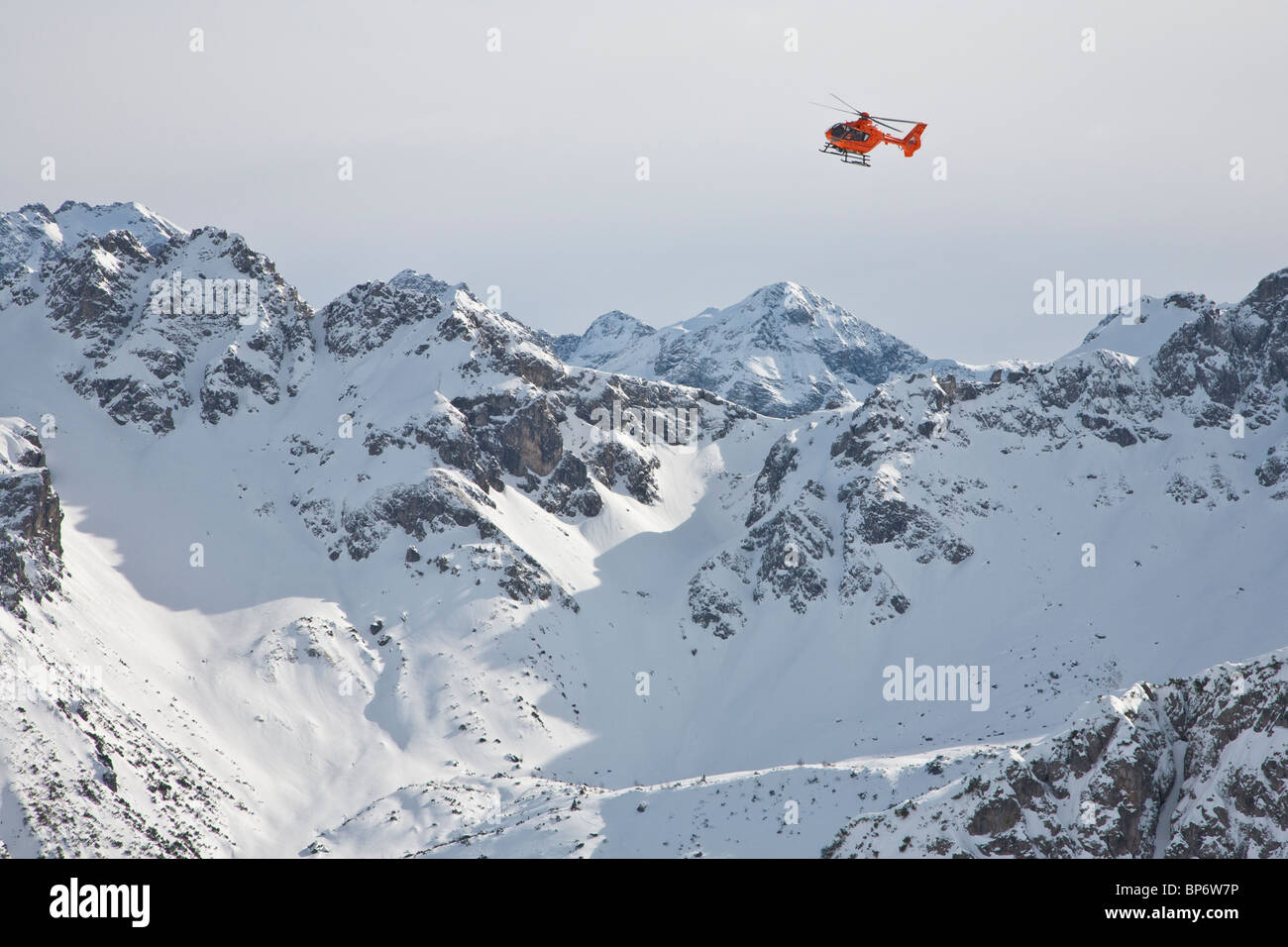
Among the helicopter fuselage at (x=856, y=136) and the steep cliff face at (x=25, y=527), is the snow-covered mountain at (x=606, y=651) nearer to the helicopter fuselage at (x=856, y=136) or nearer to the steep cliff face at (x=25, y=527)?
the steep cliff face at (x=25, y=527)

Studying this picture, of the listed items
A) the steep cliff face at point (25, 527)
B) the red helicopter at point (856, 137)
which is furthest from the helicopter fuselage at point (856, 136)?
the steep cliff face at point (25, 527)

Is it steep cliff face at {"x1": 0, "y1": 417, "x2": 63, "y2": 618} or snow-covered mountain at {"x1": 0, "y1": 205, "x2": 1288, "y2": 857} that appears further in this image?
steep cliff face at {"x1": 0, "y1": 417, "x2": 63, "y2": 618}

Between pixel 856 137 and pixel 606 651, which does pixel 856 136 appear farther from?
pixel 606 651

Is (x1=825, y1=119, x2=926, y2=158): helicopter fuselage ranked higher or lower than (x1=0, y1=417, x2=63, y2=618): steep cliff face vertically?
higher

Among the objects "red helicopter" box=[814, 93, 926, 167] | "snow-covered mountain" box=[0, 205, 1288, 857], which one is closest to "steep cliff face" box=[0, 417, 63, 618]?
"snow-covered mountain" box=[0, 205, 1288, 857]

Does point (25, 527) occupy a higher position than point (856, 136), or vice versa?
point (856, 136)

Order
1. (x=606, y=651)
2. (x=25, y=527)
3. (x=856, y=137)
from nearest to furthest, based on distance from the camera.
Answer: (x=856, y=137), (x=25, y=527), (x=606, y=651)

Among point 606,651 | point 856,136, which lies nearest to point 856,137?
point 856,136

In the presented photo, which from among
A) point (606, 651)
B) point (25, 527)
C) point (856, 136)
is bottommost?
point (606, 651)

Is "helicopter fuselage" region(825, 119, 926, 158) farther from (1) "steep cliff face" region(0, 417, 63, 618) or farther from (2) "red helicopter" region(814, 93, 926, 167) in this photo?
(1) "steep cliff face" region(0, 417, 63, 618)
